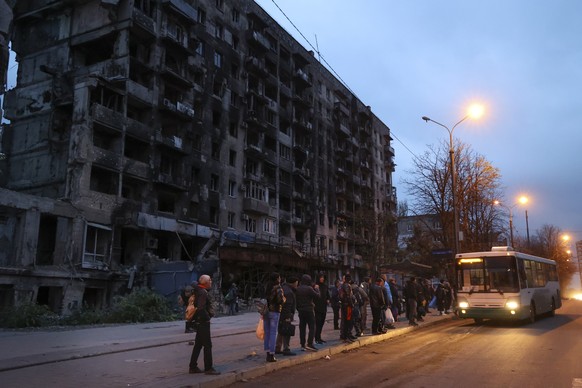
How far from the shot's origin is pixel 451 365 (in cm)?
968

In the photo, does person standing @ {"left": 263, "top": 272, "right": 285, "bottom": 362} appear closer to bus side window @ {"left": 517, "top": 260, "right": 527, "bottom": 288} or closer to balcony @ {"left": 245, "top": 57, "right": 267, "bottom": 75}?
bus side window @ {"left": 517, "top": 260, "right": 527, "bottom": 288}

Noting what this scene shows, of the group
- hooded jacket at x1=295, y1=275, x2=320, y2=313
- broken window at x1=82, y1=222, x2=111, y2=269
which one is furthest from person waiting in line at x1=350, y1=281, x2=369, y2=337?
broken window at x1=82, y1=222, x2=111, y2=269

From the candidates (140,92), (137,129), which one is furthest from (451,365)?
(140,92)

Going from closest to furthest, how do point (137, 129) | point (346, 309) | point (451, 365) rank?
point (451, 365) → point (346, 309) → point (137, 129)

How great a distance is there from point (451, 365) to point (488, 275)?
1068cm

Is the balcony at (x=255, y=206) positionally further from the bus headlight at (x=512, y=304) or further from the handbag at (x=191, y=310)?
the handbag at (x=191, y=310)

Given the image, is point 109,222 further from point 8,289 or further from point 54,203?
point 8,289

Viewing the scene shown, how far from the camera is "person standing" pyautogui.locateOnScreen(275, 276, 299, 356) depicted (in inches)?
404

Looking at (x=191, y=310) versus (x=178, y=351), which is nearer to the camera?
(x=191, y=310)

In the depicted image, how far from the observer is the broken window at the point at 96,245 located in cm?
3192

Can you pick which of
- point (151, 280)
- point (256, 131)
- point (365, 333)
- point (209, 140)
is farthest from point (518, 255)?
point (256, 131)

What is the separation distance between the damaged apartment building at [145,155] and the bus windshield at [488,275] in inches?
664

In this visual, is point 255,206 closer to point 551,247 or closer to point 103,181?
point 103,181

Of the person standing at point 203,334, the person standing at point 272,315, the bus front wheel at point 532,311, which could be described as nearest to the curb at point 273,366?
the person standing at point 203,334
